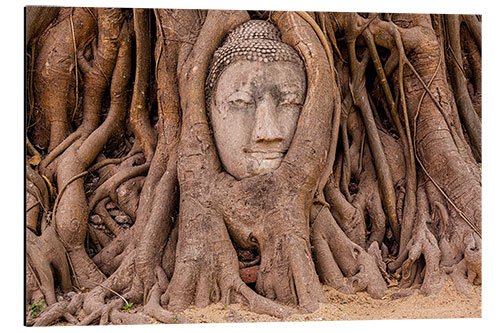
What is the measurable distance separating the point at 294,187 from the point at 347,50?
1403 millimetres

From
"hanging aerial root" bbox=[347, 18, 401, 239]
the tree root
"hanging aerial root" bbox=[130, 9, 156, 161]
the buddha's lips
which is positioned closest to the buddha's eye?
the buddha's lips

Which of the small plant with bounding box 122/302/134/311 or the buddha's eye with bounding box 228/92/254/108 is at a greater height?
the buddha's eye with bounding box 228/92/254/108

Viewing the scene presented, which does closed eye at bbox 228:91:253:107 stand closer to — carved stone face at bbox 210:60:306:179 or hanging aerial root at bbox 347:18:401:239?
carved stone face at bbox 210:60:306:179

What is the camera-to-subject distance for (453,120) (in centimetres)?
426

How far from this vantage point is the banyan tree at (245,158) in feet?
11.6

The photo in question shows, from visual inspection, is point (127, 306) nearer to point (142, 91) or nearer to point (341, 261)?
point (341, 261)

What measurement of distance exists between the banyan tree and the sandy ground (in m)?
0.06

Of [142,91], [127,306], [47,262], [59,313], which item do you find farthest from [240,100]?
[59,313]

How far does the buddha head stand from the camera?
12.0ft

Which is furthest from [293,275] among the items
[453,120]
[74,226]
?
[453,120]

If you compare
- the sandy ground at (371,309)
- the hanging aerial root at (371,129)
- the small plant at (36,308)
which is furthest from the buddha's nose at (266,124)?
the small plant at (36,308)

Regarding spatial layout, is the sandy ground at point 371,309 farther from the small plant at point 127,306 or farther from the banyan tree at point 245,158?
the small plant at point 127,306

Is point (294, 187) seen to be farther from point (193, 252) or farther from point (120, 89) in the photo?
point (120, 89)

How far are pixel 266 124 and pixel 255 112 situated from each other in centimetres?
15
